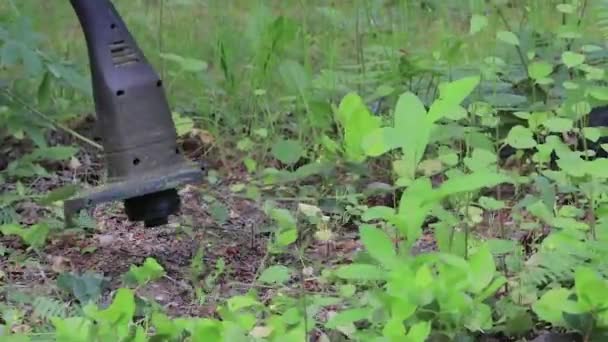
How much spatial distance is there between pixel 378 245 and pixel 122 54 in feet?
2.95

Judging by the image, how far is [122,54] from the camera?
262 centimetres

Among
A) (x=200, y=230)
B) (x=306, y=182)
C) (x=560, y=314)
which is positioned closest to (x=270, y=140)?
(x=306, y=182)

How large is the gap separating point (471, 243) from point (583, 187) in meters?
0.27

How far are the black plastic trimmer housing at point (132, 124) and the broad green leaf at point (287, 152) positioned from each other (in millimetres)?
631

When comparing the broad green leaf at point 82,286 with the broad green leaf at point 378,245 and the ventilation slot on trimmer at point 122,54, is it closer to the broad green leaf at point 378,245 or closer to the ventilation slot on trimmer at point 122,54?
the ventilation slot on trimmer at point 122,54

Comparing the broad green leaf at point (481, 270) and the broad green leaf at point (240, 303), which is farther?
the broad green leaf at point (240, 303)

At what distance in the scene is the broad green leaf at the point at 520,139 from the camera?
286 cm

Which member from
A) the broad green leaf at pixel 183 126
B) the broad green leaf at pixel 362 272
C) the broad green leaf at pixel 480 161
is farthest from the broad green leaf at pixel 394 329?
the broad green leaf at pixel 183 126

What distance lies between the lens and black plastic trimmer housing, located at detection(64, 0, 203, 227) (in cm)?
253

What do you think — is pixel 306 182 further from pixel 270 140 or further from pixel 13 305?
pixel 13 305

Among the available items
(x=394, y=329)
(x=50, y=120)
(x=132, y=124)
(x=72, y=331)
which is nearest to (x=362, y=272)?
(x=394, y=329)

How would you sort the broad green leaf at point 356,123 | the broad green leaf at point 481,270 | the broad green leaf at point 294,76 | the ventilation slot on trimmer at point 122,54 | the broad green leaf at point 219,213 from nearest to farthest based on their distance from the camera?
the broad green leaf at point 481,270 < the ventilation slot on trimmer at point 122,54 < the broad green leaf at point 356,123 < the broad green leaf at point 219,213 < the broad green leaf at point 294,76

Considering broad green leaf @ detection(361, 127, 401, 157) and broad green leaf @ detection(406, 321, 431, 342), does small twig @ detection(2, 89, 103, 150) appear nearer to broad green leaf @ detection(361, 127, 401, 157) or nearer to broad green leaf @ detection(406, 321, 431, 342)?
broad green leaf @ detection(361, 127, 401, 157)

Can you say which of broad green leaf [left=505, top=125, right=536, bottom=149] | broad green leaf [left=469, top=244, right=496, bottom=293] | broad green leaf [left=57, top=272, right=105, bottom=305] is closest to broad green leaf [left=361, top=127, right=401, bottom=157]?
broad green leaf [left=469, top=244, right=496, bottom=293]
